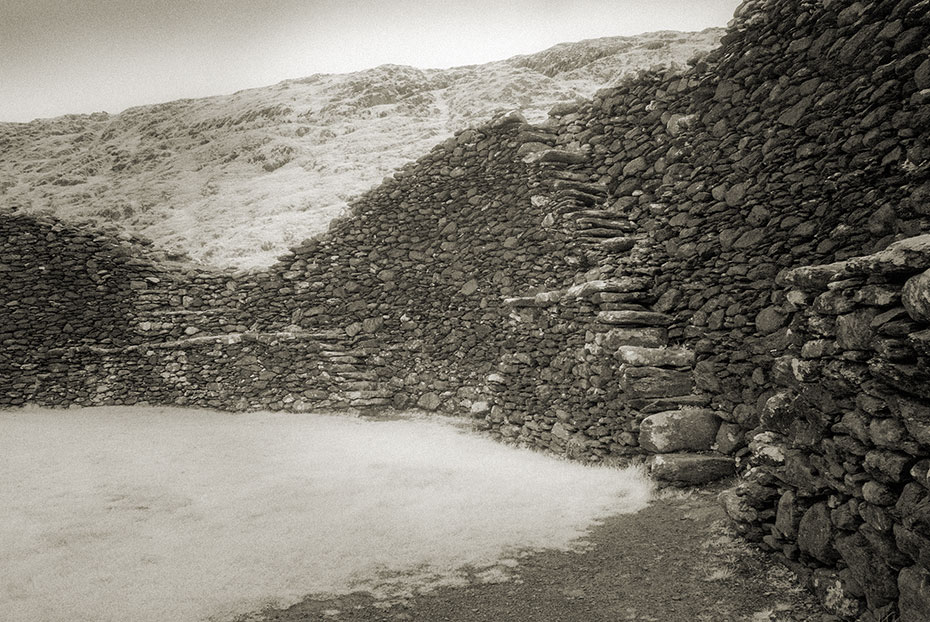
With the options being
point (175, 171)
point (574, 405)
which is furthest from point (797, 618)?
point (175, 171)

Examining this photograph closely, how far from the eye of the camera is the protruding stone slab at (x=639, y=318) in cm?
794

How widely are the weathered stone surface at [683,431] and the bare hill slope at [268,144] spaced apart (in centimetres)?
1761

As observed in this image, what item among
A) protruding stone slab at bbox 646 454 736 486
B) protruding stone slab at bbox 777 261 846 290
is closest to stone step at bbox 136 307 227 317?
protruding stone slab at bbox 646 454 736 486

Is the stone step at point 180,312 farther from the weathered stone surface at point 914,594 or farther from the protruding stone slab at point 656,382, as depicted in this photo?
the weathered stone surface at point 914,594

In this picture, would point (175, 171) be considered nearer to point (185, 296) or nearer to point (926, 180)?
point (185, 296)

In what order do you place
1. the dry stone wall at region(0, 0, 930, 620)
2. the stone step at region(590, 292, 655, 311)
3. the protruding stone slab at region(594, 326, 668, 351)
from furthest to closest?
the stone step at region(590, 292, 655, 311)
the protruding stone slab at region(594, 326, 668, 351)
the dry stone wall at region(0, 0, 930, 620)

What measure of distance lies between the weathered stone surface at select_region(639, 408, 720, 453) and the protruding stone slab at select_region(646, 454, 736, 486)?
0.89 ft

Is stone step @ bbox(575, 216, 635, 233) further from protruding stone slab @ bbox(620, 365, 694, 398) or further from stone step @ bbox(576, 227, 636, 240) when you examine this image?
protruding stone slab @ bbox(620, 365, 694, 398)

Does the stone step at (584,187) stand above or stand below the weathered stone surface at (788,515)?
above

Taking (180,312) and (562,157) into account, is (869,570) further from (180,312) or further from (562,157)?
(180,312)

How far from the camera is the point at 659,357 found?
750 cm

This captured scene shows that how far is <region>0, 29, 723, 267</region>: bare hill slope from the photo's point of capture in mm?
27109

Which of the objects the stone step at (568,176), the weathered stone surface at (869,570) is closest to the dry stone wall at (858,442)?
the weathered stone surface at (869,570)

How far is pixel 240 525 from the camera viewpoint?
638 centimetres
